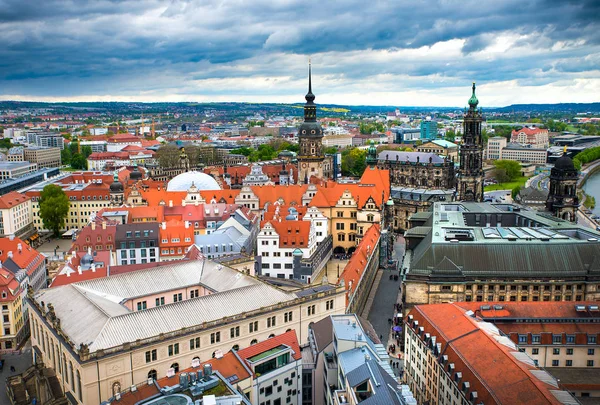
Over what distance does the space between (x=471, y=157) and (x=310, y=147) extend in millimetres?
35567

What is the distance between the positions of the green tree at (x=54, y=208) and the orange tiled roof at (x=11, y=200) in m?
3.96

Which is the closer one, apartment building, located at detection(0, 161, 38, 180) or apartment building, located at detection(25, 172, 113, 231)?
apartment building, located at detection(25, 172, 113, 231)

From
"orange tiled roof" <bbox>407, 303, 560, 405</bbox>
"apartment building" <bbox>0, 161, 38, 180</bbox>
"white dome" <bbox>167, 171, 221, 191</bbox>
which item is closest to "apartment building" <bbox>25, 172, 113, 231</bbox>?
"white dome" <bbox>167, 171, 221, 191</bbox>

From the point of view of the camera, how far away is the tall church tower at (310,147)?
12588 centimetres

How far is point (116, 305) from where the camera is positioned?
164 ft

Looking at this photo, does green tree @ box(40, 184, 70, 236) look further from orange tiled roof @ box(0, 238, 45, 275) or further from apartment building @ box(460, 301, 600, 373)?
apartment building @ box(460, 301, 600, 373)

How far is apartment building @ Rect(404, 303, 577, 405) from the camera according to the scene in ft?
122

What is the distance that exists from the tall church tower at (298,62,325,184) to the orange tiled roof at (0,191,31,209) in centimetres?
5909

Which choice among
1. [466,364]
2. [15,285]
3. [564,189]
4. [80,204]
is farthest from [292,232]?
[80,204]

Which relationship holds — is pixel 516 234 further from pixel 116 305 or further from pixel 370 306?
pixel 116 305

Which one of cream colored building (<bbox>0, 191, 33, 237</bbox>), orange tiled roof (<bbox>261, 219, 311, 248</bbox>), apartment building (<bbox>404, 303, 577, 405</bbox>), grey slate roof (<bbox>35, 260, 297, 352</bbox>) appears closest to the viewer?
apartment building (<bbox>404, 303, 577, 405</bbox>)

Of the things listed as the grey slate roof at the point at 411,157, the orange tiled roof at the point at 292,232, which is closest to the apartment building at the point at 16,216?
the orange tiled roof at the point at 292,232

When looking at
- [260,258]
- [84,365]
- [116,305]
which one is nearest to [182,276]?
[116,305]

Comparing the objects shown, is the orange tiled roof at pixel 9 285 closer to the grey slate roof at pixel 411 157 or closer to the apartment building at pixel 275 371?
the apartment building at pixel 275 371
